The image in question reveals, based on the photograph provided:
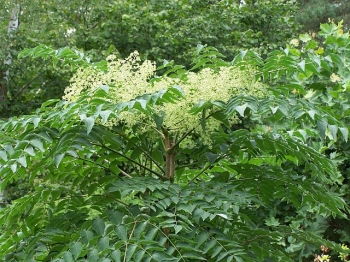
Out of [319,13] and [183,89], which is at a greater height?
[319,13]

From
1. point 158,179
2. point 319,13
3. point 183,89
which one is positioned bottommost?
point 158,179

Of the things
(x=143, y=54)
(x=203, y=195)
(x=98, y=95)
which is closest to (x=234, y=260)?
(x=203, y=195)

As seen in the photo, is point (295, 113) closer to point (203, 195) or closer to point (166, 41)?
point (203, 195)

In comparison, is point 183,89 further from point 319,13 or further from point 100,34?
point 319,13

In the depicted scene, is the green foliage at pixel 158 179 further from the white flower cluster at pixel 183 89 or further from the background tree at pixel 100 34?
the background tree at pixel 100 34

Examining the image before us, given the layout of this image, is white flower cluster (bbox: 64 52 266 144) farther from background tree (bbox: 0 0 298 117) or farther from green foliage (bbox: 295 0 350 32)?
green foliage (bbox: 295 0 350 32)

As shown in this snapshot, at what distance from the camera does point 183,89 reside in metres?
2.20

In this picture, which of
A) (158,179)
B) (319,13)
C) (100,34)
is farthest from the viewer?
(319,13)

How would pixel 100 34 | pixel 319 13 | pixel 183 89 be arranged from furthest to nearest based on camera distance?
pixel 319 13 → pixel 100 34 → pixel 183 89

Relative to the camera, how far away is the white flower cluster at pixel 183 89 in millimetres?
2184

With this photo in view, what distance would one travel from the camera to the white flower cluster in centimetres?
218

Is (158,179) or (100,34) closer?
(158,179)

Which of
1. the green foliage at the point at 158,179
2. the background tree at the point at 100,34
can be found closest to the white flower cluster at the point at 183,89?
the green foliage at the point at 158,179

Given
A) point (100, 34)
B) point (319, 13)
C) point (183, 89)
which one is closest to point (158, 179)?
point (183, 89)
